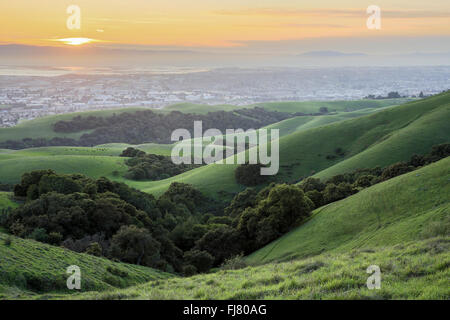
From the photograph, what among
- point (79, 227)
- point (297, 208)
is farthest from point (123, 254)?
point (297, 208)

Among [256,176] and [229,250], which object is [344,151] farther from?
[229,250]

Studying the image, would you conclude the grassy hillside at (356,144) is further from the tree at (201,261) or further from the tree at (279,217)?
the tree at (201,261)

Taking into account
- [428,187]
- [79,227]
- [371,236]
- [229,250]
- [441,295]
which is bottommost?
[229,250]

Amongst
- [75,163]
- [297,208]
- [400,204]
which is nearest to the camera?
[400,204]

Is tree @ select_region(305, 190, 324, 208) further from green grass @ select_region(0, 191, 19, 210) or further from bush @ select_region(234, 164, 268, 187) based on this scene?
green grass @ select_region(0, 191, 19, 210)

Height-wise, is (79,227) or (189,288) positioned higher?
(189,288)

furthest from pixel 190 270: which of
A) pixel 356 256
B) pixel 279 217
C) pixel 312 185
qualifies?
pixel 312 185

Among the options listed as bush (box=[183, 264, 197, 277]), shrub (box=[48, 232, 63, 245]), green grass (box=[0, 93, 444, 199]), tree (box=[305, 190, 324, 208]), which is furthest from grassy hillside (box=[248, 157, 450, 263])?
green grass (box=[0, 93, 444, 199])
